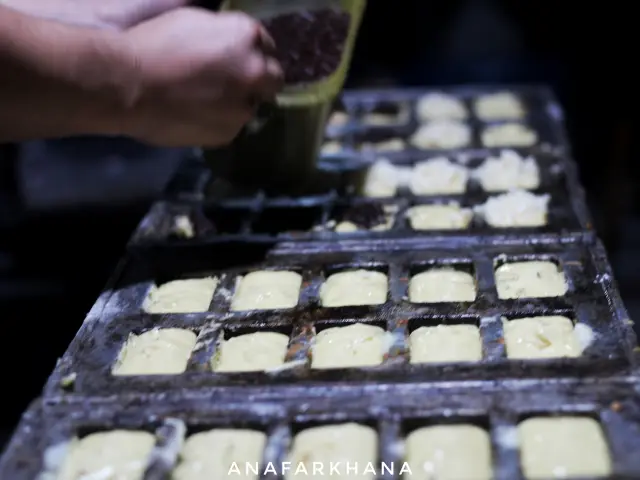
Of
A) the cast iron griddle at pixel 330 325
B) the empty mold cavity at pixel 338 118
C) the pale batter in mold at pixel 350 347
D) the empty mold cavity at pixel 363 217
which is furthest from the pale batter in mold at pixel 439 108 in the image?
the pale batter in mold at pixel 350 347

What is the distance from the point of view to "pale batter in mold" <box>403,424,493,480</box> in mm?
1488

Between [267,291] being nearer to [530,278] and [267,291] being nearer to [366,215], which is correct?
[366,215]

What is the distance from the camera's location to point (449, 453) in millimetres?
1533

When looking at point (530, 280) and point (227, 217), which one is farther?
point (227, 217)

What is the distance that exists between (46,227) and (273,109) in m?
1.57

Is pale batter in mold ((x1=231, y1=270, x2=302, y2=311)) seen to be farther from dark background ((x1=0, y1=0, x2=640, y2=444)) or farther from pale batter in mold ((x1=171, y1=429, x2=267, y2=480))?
dark background ((x1=0, y1=0, x2=640, y2=444))

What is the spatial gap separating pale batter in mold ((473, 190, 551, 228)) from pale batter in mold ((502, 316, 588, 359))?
546 mm

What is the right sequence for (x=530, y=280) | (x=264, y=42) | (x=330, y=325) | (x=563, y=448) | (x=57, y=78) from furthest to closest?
(x=264, y=42) → (x=530, y=280) → (x=330, y=325) → (x=57, y=78) → (x=563, y=448)

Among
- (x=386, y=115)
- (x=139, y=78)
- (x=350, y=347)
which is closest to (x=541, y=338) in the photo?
(x=350, y=347)

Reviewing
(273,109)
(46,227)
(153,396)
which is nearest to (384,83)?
(273,109)

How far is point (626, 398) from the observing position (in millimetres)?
1573

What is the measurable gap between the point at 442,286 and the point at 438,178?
0.73 meters

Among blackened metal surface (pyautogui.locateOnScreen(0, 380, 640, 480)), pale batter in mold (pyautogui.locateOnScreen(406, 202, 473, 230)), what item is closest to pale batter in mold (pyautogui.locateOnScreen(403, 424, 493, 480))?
blackened metal surface (pyautogui.locateOnScreen(0, 380, 640, 480))

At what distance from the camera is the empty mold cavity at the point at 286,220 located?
2.53 meters
